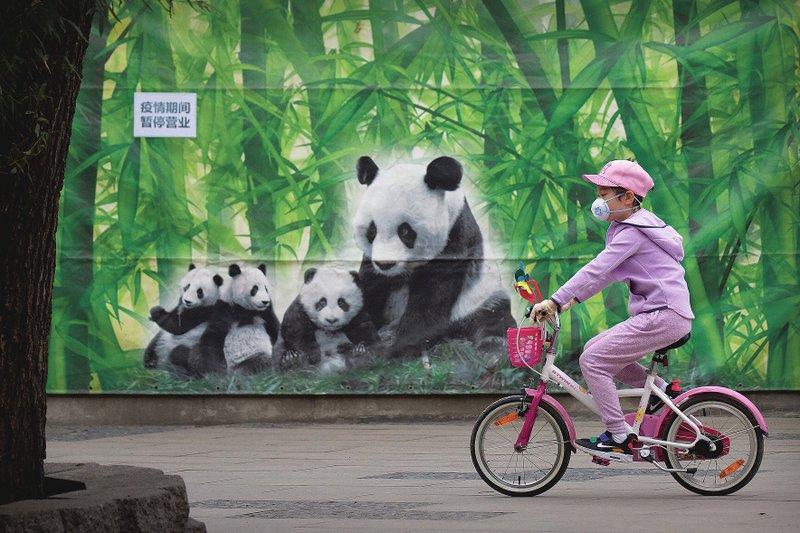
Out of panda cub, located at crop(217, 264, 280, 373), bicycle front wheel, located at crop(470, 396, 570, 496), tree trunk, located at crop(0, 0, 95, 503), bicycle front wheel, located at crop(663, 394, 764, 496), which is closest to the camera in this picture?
tree trunk, located at crop(0, 0, 95, 503)

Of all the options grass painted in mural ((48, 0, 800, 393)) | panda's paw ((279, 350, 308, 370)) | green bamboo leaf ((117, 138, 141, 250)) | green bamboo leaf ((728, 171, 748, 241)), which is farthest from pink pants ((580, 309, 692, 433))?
green bamboo leaf ((117, 138, 141, 250))

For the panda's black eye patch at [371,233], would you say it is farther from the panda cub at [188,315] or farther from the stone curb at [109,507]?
the stone curb at [109,507]

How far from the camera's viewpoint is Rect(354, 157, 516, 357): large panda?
13.9 meters

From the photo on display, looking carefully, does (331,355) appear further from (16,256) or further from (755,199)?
(16,256)

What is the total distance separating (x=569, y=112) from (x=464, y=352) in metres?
2.27

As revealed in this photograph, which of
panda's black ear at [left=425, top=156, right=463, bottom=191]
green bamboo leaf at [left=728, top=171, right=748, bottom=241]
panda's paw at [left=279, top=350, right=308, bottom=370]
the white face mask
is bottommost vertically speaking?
panda's paw at [left=279, top=350, right=308, bottom=370]

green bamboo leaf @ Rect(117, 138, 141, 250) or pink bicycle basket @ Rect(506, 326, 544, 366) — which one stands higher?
green bamboo leaf @ Rect(117, 138, 141, 250)

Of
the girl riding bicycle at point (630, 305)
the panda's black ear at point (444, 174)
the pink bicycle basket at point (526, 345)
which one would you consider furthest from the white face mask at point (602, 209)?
the panda's black ear at point (444, 174)

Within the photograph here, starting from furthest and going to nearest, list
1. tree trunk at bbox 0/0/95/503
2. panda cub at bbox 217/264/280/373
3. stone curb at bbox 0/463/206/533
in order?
panda cub at bbox 217/264/280/373, tree trunk at bbox 0/0/95/503, stone curb at bbox 0/463/206/533

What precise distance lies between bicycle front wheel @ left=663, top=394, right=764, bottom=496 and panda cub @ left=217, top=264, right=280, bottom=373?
593 cm

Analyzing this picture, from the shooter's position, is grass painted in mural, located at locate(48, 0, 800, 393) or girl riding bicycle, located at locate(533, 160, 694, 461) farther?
grass painted in mural, located at locate(48, 0, 800, 393)

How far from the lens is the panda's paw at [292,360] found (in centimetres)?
1398

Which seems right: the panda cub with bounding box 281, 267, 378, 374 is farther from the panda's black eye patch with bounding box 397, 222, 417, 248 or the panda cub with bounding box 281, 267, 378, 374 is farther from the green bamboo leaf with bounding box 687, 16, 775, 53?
the green bamboo leaf with bounding box 687, 16, 775, 53

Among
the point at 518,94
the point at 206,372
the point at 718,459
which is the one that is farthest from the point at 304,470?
the point at 518,94
